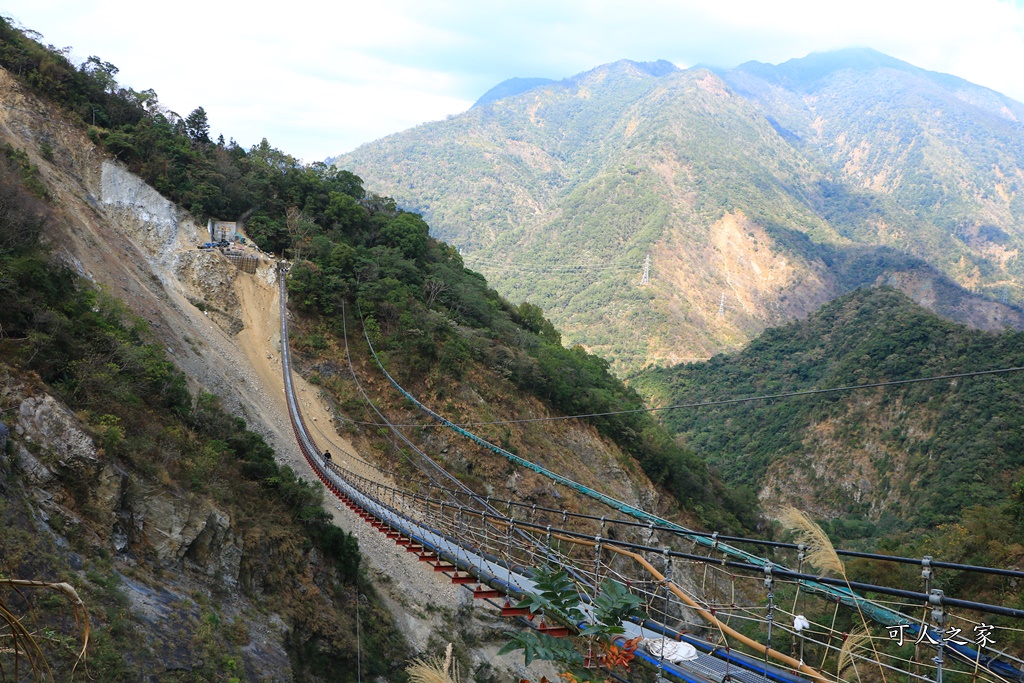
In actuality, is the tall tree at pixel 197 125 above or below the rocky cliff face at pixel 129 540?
above

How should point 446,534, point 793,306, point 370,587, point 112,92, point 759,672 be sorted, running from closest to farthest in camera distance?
point 759,672, point 446,534, point 370,587, point 112,92, point 793,306

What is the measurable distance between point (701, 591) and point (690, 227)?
115 metres

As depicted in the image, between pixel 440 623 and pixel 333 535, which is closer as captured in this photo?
pixel 333 535

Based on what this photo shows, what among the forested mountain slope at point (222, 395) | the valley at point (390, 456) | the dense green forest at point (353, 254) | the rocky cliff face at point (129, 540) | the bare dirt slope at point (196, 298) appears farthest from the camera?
the dense green forest at point (353, 254)

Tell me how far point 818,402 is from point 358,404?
114 feet

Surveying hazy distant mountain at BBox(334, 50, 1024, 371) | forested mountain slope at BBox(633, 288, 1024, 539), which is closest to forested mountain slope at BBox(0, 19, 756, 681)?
forested mountain slope at BBox(633, 288, 1024, 539)

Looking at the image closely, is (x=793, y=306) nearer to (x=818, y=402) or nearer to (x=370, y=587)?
(x=818, y=402)

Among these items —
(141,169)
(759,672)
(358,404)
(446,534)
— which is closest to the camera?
(759,672)

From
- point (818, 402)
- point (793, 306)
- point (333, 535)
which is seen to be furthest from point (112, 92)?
point (793, 306)

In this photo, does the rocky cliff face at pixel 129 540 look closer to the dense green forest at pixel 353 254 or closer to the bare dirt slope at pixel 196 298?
the bare dirt slope at pixel 196 298

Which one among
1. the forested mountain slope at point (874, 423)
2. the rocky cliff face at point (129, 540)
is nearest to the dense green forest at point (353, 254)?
the forested mountain slope at point (874, 423)

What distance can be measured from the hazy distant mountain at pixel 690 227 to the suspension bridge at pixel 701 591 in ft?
201

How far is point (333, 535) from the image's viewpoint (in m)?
15.4

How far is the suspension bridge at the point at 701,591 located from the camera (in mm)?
3523
